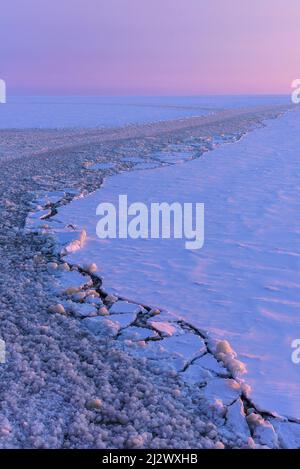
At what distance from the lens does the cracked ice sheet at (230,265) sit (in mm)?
3521

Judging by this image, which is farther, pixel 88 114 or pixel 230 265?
pixel 88 114

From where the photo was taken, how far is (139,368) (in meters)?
3.21

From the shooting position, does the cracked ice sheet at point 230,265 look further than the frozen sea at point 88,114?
No

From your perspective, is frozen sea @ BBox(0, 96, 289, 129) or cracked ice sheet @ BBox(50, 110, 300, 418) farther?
frozen sea @ BBox(0, 96, 289, 129)

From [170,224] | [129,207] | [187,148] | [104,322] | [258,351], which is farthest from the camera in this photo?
[187,148]

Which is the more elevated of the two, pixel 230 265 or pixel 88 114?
pixel 88 114

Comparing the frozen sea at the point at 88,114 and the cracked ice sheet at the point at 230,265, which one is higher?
the frozen sea at the point at 88,114

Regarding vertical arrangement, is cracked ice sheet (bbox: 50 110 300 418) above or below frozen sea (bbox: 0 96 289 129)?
below

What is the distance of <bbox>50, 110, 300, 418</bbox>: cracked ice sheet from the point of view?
11.6 feet

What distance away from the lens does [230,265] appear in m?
5.04
